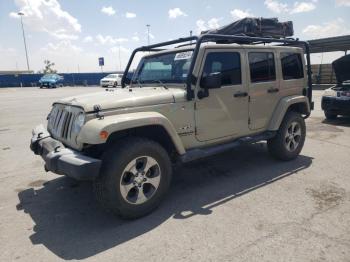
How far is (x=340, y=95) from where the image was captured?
9.35 meters

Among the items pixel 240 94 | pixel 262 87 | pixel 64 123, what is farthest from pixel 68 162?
pixel 262 87

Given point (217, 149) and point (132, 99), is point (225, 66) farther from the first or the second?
point (132, 99)

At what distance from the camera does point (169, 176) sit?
13.1 ft

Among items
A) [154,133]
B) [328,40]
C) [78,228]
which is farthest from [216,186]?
[328,40]

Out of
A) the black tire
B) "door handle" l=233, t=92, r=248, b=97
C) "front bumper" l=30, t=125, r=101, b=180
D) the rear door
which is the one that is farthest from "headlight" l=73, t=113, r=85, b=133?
the black tire

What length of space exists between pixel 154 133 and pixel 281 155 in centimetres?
270

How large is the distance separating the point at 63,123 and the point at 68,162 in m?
0.88

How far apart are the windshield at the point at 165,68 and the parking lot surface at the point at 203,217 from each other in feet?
5.24

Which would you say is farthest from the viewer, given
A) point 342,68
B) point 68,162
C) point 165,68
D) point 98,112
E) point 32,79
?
point 32,79

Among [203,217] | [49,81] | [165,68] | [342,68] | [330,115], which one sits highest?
[49,81]

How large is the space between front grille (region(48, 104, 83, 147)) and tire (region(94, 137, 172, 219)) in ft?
1.83

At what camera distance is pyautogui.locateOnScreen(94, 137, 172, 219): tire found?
11.4 feet

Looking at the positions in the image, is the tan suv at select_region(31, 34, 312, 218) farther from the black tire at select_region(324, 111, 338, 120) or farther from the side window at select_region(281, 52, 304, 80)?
the black tire at select_region(324, 111, 338, 120)

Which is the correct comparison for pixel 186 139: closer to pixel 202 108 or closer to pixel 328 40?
pixel 202 108
